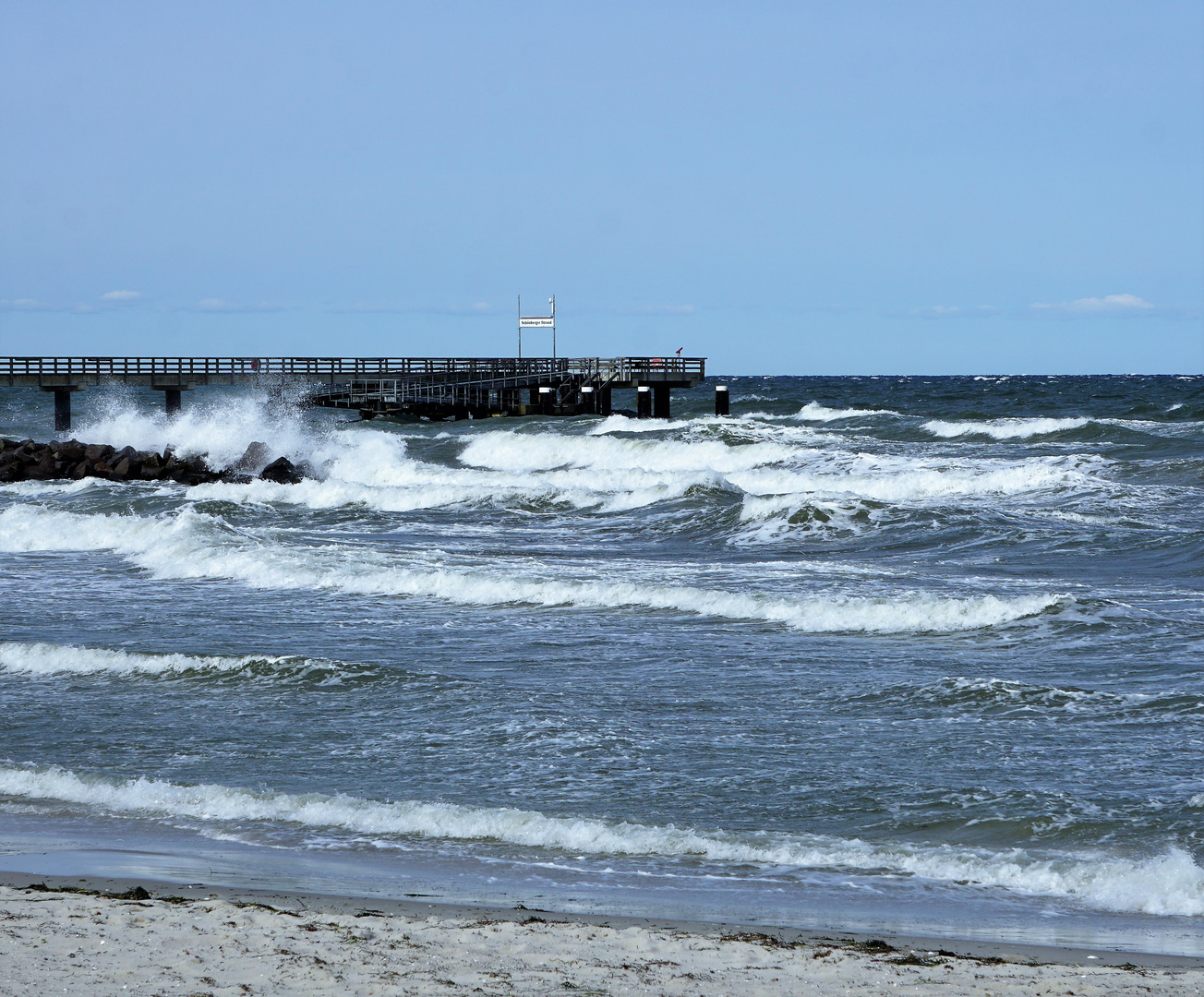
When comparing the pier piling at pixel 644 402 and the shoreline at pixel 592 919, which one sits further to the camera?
the pier piling at pixel 644 402

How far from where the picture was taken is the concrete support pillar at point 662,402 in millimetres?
50438

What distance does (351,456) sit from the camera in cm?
3522

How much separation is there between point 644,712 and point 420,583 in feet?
21.9

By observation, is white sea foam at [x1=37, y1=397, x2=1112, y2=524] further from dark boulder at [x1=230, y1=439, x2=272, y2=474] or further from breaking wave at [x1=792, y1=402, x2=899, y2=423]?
breaking wave at [x1=792, y1=402, x2=899, y2=423]

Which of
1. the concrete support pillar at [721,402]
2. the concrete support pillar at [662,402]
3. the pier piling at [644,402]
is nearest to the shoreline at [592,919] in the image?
the pier piling at [644,402]

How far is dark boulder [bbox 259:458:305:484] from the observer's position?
31453mm

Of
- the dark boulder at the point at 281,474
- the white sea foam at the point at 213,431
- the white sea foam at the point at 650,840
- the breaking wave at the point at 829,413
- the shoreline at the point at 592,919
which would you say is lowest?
the white sea foam at the point at 650,840

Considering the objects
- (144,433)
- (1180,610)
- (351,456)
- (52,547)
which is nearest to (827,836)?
(1180,610)

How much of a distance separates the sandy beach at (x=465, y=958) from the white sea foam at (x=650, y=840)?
1.03 m

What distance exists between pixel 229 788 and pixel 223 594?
8309 mm

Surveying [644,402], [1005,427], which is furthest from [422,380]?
[1005,427]

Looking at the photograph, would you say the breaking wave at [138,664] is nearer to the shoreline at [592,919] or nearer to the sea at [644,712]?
the sea at [644,712]

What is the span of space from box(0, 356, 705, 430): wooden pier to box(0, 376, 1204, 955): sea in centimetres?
2257

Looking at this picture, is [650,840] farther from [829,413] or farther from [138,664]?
[829,413]
